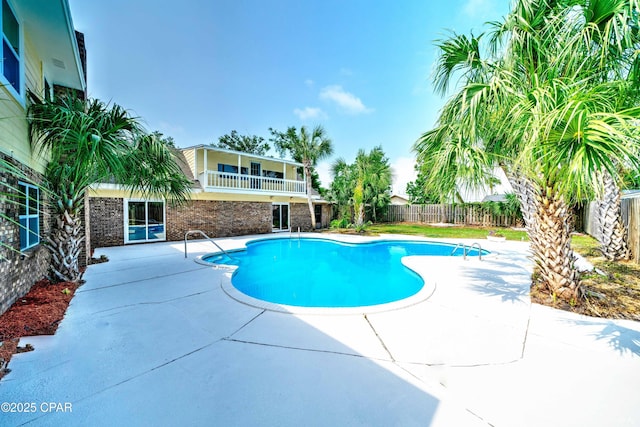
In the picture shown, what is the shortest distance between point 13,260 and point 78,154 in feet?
6.72

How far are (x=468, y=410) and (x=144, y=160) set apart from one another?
23.5ft

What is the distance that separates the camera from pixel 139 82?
46.2 ft

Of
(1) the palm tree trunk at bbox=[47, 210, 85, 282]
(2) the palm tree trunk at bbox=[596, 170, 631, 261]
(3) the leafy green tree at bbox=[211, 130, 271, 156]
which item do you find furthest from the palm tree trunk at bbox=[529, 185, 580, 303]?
(3) the leafy green tree at bbox=[211, 130, 271, 156]

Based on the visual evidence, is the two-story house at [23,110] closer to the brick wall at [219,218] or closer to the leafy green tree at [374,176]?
the brick wall at [219,218]

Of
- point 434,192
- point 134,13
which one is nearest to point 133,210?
point 134,13

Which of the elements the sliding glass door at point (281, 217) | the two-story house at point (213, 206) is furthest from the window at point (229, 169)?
the sliding glass door at point (281, 217)

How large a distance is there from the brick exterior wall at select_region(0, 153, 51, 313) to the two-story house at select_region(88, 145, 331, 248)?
226 inches

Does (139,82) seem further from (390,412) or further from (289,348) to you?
(390,412)

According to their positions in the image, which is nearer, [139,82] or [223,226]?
[139,82]

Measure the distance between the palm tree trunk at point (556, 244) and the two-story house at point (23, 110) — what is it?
27.6 ft

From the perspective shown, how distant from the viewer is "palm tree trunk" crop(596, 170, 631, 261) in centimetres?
766

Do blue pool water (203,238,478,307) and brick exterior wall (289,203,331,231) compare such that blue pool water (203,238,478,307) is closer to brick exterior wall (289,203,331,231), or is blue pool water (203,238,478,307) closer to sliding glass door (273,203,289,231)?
sliding glass door (273,203,289,231)

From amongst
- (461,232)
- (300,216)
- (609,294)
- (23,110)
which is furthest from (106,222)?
(461,232)

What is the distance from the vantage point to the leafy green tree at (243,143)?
32000 millimetres
